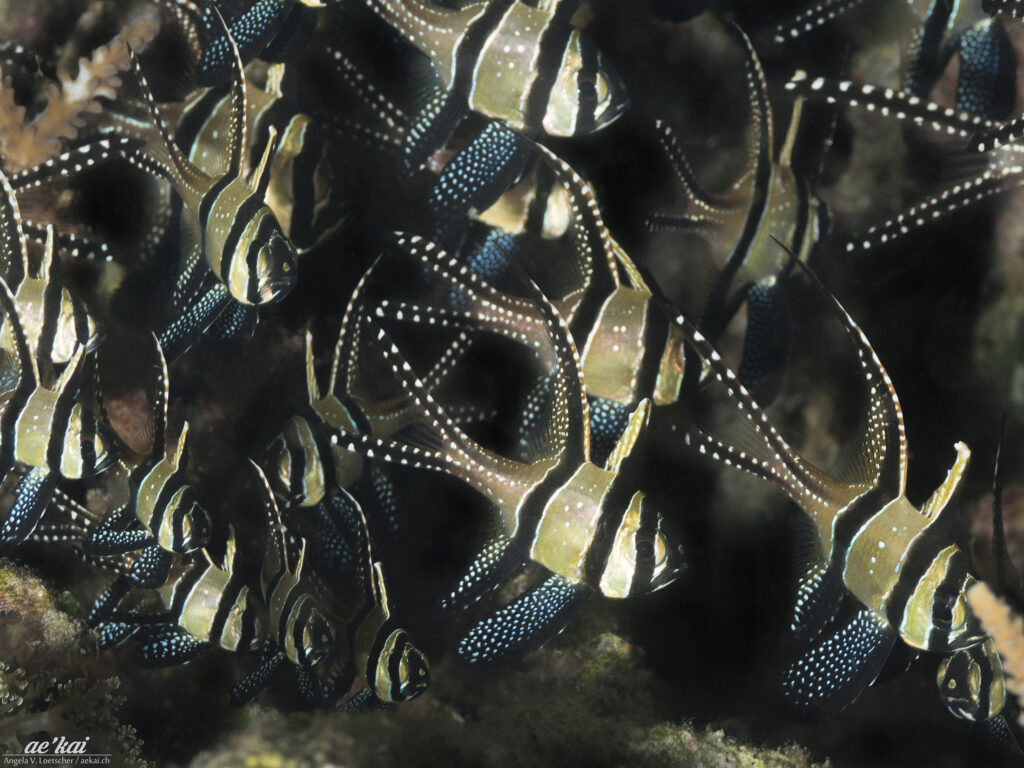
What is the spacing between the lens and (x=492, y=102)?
1761mm

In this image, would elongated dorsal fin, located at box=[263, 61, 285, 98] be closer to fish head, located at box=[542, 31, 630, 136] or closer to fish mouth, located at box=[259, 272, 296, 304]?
fish mouth, located at box=[259, 272, 296, 304]

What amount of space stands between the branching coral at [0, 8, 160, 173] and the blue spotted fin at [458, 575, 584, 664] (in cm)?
186

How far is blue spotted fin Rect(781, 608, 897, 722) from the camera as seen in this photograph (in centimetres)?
166

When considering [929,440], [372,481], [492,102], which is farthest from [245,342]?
[929,440]

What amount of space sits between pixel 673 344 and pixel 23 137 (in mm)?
2006

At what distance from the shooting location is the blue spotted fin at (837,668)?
1661mm

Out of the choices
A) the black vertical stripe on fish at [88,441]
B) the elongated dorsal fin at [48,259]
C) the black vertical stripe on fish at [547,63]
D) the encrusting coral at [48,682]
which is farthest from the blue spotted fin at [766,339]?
the encrusting coral at [48,682]

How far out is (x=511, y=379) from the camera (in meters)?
2.59

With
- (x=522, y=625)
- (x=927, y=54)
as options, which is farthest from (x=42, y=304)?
(x=927, y=54)

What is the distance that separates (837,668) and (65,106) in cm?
259

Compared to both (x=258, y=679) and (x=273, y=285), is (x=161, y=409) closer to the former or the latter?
(x=273, y=285)

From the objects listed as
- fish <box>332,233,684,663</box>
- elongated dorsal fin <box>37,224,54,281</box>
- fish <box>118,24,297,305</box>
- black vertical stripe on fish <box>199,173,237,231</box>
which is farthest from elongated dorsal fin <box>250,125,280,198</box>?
elongated dorsal fin <box>37,224,54,281</box>

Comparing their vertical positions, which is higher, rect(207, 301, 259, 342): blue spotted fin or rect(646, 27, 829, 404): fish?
rect(646, 27, 829, 404): fish

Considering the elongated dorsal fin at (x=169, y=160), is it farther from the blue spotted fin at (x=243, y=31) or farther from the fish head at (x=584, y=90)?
the fish head at (x=584, y=90)
